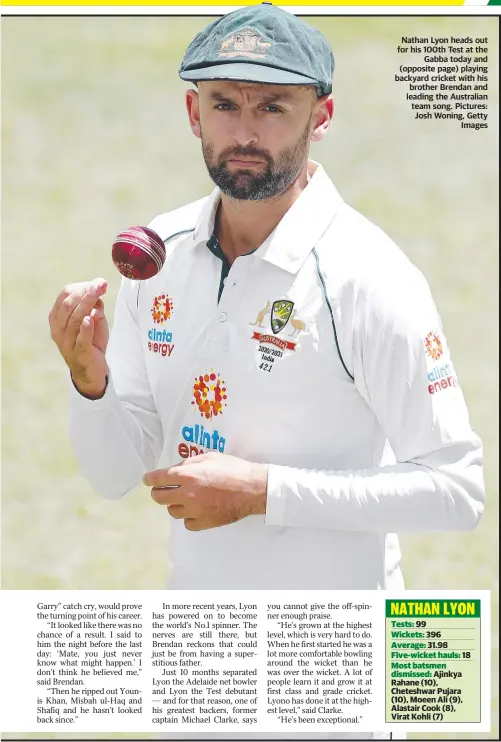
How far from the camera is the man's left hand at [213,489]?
367 cm

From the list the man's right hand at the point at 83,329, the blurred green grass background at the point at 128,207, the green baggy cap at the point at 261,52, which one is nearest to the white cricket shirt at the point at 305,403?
the man's right hand at the point at 83,329

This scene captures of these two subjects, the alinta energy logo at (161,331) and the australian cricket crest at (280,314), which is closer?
the australian cricket crest at (280,314)

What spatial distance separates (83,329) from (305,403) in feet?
2.28

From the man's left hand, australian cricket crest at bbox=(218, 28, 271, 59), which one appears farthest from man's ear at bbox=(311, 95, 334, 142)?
the man's left hand

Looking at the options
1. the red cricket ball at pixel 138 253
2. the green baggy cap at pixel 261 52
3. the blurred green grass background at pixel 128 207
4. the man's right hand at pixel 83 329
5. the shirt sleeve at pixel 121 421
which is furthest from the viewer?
the blurred green grass background at pixel 128 207

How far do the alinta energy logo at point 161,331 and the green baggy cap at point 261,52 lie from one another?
0.73 metres

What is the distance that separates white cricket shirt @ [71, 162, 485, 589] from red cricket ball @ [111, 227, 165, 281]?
0.17 meters

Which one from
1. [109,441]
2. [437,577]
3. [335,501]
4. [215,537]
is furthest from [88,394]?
[437,577]

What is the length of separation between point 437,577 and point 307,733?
11.6ft

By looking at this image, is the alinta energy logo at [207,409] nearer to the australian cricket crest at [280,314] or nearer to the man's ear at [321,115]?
the australian cricket crest at [280,314]

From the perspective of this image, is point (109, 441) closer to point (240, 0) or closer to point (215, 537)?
point (215, 537)

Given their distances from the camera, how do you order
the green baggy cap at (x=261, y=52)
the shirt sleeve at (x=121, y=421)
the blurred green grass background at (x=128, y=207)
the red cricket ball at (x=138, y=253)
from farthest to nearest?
the blurred green grass background at (x=128, y=207), the shirt sleeve at (x=121, y=421), the red cricket ball at (x=138, y=253), the green baggy cap at (x=261, y=52)

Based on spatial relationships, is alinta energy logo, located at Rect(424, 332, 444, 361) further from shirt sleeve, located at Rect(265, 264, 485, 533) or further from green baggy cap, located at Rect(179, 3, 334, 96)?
green baggy cap, located at Rect(179, 3, 334, 96)

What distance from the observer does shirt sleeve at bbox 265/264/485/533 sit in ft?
11.9
